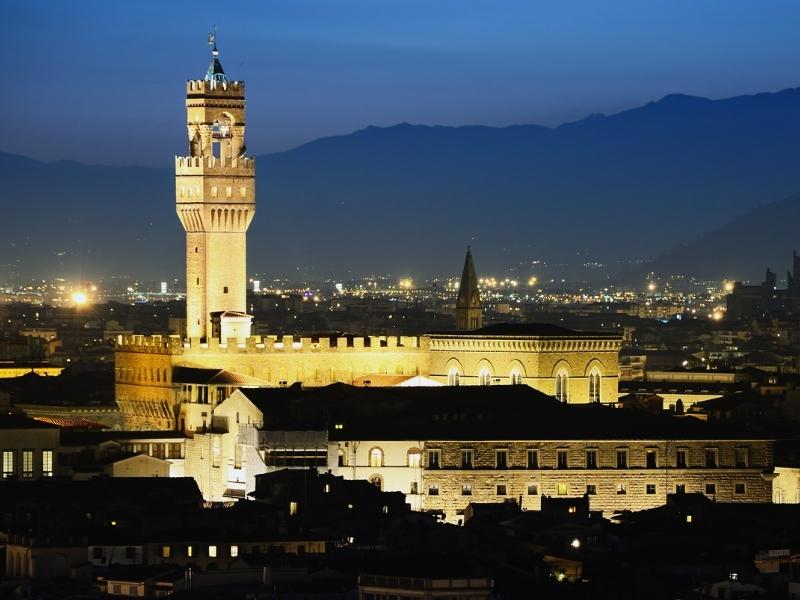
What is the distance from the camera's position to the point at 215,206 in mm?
100875

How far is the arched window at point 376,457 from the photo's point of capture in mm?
82938

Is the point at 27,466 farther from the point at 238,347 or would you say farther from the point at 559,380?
the point at 559,380

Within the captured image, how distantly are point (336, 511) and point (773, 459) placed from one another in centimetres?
1594

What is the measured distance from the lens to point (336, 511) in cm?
7425

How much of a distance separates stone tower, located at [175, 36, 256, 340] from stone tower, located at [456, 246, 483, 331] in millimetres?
14316

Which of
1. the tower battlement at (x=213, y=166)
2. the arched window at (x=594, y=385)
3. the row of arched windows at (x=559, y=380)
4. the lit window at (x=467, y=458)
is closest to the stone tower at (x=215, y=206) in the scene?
the tower battlement at (x=213, y=166)

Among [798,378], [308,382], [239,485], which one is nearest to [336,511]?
[239,485]

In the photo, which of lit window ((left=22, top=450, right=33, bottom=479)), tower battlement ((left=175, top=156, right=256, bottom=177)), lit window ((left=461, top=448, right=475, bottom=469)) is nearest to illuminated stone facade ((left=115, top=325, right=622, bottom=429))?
tower battlement ((left=175, top=156, right=256, bottom=177))

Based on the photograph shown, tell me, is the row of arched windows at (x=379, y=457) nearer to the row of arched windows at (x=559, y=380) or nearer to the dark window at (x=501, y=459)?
the dark window at (x=501, y=459)

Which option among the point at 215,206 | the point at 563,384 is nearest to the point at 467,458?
the point at 563,384

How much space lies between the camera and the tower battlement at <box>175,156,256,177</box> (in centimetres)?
10138

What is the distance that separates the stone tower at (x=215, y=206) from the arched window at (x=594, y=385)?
33.3ft

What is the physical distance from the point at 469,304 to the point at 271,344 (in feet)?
55.7

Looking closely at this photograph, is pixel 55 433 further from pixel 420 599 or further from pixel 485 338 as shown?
pixel 420 599
